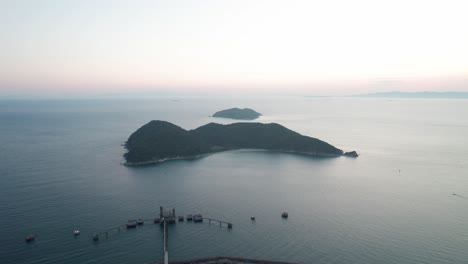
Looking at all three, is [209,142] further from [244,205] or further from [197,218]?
Answer: [197,218]

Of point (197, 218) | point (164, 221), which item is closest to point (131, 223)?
point (164, 221)

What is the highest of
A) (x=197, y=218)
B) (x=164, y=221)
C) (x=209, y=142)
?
(x=209, y=142)

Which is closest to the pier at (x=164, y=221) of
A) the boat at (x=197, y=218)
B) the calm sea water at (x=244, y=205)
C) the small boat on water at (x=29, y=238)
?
the boat at (x=197, y=218)

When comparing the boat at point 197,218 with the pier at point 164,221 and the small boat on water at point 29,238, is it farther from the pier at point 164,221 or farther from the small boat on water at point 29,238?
the small boat on water at point 29,238

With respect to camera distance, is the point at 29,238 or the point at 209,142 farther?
the point at 209,142

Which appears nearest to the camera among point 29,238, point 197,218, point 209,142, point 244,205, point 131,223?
point 29,238

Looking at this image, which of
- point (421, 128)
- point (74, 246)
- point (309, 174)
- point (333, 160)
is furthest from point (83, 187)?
point (421, 128)
